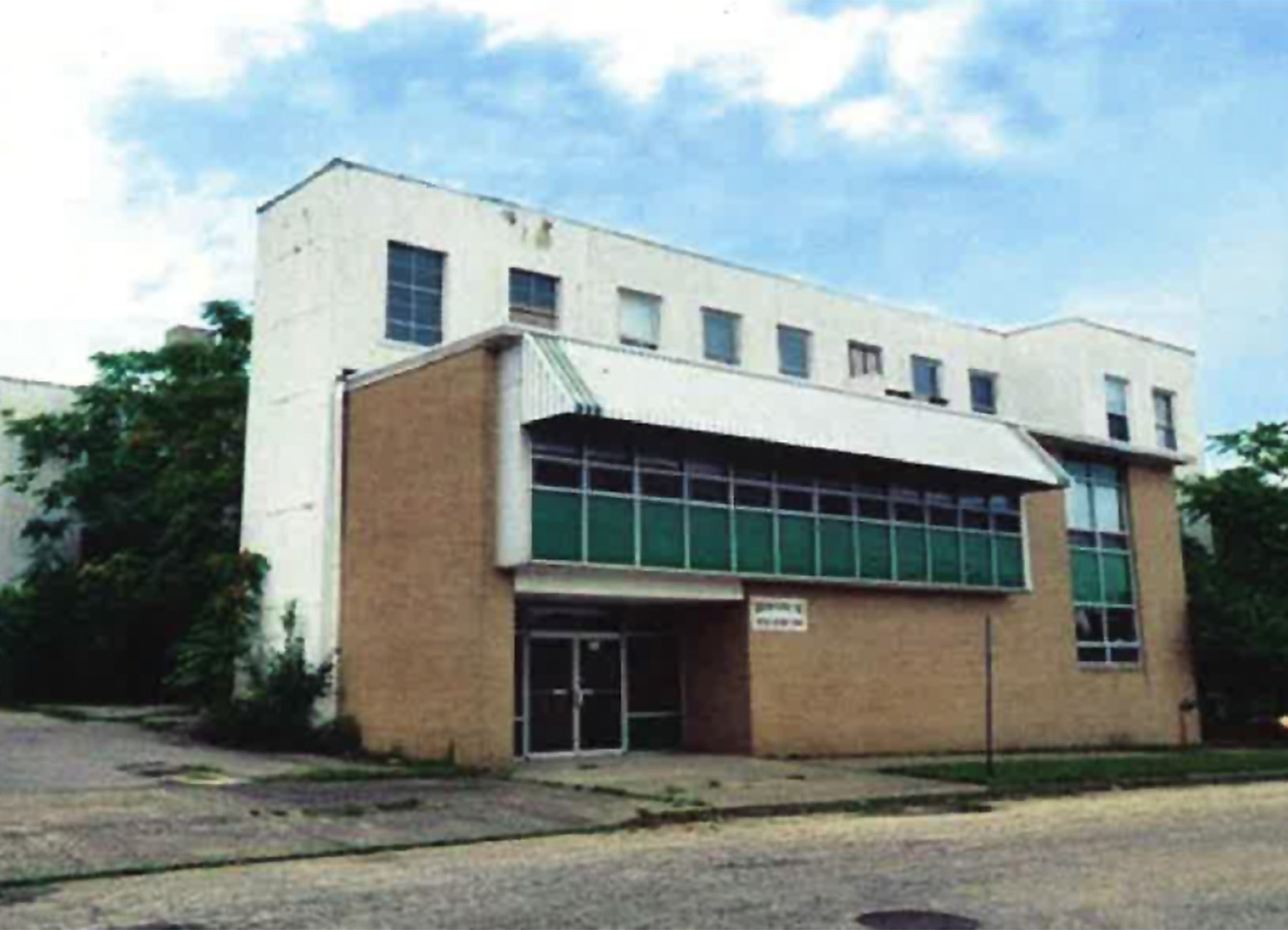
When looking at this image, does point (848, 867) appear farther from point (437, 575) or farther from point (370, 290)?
point (370, 290)

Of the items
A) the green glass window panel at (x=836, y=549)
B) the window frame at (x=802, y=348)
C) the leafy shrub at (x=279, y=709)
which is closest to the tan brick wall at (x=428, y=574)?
the leafy shrub at (x=279, y=709)

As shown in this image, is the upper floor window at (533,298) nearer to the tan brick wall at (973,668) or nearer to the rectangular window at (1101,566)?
the tan brick wall at (973,668)

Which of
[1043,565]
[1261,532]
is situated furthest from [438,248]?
[1261,532]

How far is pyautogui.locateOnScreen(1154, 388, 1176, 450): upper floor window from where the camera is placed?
4031 cm

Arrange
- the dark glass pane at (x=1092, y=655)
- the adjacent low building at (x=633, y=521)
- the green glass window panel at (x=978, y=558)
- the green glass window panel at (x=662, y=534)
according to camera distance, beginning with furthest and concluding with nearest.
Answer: the dark glass pane at (x=1092, y=655) < the green glass window panel at (x=978, y=558) < the green glass window panel at (x=662, y=534) < the adjacent low building at (x=633, y=521)

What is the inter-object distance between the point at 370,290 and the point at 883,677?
11.7m

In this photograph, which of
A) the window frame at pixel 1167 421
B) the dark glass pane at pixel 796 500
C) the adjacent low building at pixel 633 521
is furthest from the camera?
the window frame at pixel 1167 421

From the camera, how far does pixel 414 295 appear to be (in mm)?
25734

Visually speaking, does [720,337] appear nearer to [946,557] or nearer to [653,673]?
[946,557]

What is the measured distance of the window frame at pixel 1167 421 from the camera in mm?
40219

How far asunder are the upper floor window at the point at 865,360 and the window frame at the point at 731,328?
12.0 feet

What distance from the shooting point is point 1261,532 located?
116ft

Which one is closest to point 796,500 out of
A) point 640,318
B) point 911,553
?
point 911,553

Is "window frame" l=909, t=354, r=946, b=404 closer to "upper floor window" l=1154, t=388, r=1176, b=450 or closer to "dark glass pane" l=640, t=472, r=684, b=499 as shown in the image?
"upper floor window" l=1154, t=388, r=1176, b=450
